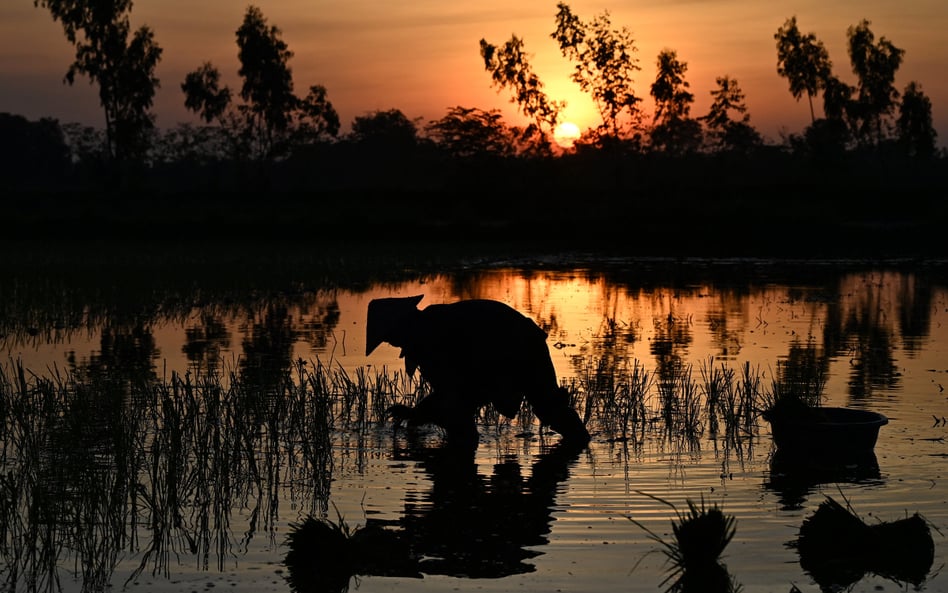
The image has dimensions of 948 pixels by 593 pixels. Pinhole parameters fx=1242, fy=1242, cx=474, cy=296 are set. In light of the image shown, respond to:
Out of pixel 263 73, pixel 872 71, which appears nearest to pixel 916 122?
pixel 872 71

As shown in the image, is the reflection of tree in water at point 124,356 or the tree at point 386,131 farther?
the tree at point 386,131

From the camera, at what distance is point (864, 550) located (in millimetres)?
6477

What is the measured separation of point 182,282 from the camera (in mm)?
27250

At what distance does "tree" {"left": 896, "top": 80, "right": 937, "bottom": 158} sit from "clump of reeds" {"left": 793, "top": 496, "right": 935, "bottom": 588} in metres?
75.0

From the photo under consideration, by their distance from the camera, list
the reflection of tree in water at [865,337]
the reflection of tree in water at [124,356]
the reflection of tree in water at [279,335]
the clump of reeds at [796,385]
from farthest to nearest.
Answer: the reflection of tree in water at [279,335], the reflection of tree in water at [124,356], the reflection of tree in water at [865,337], the clump of reeds at [796,385]

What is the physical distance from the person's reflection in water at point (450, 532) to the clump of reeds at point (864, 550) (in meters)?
1.54

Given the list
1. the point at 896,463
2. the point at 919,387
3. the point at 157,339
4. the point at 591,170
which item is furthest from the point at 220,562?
the point at 591,170

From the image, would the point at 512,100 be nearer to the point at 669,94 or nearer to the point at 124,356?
the point at 669,94

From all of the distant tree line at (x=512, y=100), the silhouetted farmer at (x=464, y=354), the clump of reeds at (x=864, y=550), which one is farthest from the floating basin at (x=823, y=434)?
the distant tree line at (x=512, y=100)

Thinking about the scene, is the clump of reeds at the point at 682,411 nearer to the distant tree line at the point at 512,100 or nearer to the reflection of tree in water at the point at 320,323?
the reflection of tree in water at the point at 320,323

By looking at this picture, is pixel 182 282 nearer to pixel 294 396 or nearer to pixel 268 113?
pixel 294 396

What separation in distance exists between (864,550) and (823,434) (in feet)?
8.53

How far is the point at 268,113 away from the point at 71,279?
44831 millimetres

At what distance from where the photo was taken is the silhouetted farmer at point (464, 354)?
30.6ft
